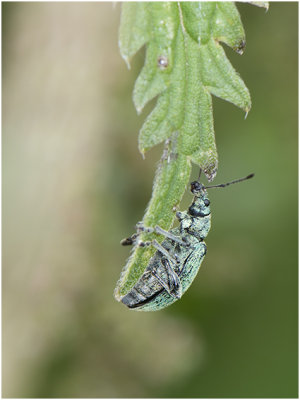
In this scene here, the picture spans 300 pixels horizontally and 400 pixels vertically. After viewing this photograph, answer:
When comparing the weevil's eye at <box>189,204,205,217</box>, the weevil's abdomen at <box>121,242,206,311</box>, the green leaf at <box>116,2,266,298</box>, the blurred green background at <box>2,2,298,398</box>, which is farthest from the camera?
the blurred green background at <box>2,2,298,398</box>

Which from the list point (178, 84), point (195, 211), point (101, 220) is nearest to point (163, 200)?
point (178, 84)

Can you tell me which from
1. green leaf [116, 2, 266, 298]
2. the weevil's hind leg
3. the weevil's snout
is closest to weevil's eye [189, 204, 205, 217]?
the weevil's snout

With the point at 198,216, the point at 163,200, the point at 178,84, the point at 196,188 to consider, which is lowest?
the point at 198,216

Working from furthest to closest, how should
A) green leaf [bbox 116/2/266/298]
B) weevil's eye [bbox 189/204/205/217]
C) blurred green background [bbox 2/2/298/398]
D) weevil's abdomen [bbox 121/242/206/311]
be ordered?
blurred green background [bbox 2/2/298/398] → weevil's eye [bbox 189/204/205/217] → weevil's abdomen [bbox 121/242/206/311] → green leaf [bbox 116/2/266/298]

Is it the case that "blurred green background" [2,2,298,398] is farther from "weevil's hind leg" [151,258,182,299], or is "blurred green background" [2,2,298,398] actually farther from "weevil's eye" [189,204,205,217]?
"weevil's hind leg" [151,258,182,299]

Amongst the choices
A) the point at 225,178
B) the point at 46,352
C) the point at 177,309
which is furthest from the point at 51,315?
the point at 225,178

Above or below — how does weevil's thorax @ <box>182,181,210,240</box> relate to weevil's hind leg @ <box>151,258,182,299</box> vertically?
above

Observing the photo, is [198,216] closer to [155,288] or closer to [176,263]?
[176,263]
